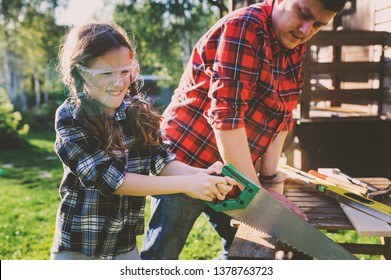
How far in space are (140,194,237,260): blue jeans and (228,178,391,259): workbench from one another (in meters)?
0.23

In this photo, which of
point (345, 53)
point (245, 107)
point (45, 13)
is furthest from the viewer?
point (45, 13)

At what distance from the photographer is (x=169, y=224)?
6.31 ft

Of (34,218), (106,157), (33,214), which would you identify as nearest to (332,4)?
(106,157)

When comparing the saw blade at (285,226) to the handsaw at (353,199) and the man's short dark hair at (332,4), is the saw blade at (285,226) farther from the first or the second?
the man's short dark hair at (332,4)

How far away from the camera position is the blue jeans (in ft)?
6.24

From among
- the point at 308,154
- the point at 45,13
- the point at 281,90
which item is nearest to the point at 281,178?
the point at 281,90

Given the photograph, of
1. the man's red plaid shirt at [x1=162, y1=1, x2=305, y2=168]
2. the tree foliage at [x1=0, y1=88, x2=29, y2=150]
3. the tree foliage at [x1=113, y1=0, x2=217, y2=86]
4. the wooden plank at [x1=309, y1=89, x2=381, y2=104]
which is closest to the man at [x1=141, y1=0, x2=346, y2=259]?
the man's red plaid shirt at [x1=162, y1=1, x2=305, y2=168]

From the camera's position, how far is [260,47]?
1644 mm

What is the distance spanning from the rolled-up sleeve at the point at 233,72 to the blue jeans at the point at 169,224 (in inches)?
18.5

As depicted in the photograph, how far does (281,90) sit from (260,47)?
28cm

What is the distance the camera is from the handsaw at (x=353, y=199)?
1.84 m

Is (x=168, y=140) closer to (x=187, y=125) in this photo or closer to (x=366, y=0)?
(x=187, y=125)

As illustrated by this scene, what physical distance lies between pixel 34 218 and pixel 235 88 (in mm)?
3639

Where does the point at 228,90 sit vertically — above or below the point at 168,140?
above
